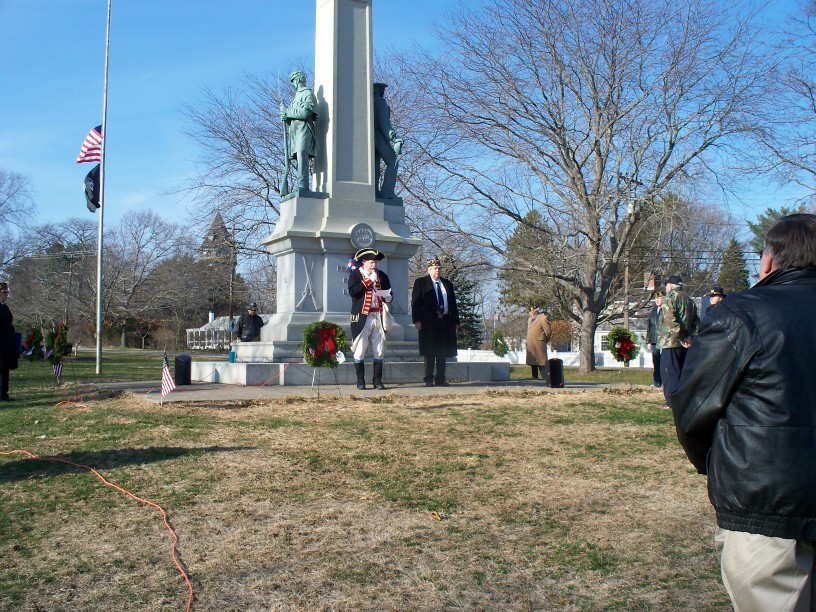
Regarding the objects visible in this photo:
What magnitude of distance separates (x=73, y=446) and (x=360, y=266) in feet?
19.0

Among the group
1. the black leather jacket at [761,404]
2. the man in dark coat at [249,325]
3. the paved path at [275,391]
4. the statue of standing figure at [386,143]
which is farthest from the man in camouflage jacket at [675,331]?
the man in dark coat at [249,325]

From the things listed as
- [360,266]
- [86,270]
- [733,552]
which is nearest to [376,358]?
[360,266]

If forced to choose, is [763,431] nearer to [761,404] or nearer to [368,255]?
[761,404]

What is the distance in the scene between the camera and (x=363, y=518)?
17.9 ft

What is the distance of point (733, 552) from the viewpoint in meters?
2.75

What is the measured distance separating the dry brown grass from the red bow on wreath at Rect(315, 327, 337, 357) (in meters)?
2.48

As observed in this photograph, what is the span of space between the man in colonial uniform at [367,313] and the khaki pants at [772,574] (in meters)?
9.58

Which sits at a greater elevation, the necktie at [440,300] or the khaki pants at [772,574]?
the necktie at [440,300]

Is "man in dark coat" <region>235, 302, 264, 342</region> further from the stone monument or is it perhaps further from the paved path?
the paved path

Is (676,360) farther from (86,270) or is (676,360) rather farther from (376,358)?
(86,270)

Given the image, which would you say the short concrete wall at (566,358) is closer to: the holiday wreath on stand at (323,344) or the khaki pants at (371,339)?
the khaki pants at (371,339)

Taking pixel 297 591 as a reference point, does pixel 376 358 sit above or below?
above

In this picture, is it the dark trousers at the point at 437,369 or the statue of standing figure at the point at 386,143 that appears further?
the statue of standing figure at the point at 386,143

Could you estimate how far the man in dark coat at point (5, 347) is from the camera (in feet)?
39.5
